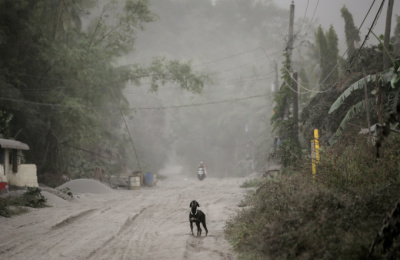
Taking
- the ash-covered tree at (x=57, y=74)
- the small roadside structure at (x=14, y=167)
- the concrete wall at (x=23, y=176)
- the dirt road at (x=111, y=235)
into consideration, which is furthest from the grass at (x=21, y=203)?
the ash-covered tree at (x=57, y=74)

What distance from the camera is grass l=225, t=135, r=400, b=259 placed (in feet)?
21.8

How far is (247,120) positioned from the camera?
214ft

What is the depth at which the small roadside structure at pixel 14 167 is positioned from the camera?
21528 mm

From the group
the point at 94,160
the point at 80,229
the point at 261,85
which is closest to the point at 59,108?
the point at 94,160

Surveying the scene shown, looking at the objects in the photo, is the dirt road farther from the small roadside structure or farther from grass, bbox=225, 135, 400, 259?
the small roadside structure

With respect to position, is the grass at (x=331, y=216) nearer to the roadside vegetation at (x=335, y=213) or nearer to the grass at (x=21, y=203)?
the roadside vegetation at (x=335, y=213)

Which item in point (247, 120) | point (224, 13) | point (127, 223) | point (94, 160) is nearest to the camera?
point (127, 223)

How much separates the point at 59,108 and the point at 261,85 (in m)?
47.2

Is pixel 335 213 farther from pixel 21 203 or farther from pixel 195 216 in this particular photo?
pixel 21 203

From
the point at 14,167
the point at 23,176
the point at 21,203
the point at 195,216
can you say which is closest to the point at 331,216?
the point at 195,216

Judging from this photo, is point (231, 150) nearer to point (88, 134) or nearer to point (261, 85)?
point (261, 85)

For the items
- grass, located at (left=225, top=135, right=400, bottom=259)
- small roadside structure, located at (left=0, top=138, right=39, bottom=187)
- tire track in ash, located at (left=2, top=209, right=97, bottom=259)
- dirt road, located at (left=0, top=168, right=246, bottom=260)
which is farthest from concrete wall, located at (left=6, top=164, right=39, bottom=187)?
grass, located at (left=225, top=135, right=400, bottom=259)

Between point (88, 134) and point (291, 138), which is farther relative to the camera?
point (88, 134)

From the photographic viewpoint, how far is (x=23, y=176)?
23.2 metres
